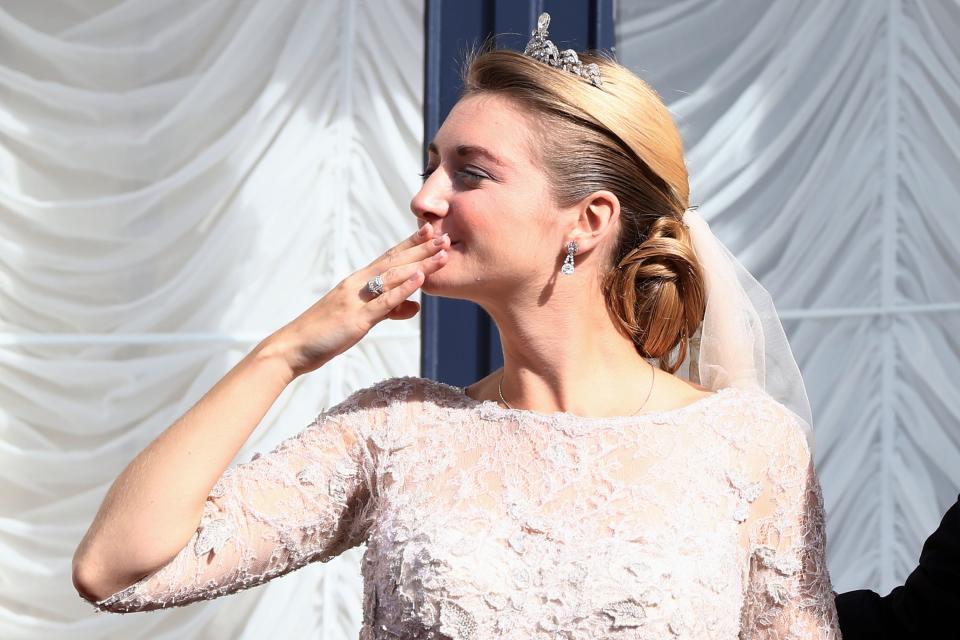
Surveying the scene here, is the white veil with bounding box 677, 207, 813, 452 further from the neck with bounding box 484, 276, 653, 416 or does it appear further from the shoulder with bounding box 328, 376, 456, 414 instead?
the shoulder with bounding box 328, 376, 456, 414

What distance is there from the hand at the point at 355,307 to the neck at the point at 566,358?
179 mm

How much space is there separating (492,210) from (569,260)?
0.18m

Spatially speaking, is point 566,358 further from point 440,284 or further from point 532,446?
point 440,284

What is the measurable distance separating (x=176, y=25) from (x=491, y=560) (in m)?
1.98

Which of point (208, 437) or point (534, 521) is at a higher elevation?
point (208, 437)

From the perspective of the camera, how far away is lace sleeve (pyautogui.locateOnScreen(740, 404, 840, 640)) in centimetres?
185

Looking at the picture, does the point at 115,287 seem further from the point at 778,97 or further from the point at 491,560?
the point at 778,97

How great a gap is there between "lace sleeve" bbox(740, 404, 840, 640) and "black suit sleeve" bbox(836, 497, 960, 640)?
0.12 metres

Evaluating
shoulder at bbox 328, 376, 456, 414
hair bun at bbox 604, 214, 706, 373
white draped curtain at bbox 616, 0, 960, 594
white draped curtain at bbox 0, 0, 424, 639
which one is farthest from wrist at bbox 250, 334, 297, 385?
white draped curtain at bbox 616, 0, 960, 594

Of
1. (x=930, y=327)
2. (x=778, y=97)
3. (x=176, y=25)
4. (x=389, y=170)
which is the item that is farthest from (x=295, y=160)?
(x=930, y=327)

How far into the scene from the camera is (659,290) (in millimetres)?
2080

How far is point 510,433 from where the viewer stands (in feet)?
6.39

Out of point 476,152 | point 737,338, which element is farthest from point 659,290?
point 476,152

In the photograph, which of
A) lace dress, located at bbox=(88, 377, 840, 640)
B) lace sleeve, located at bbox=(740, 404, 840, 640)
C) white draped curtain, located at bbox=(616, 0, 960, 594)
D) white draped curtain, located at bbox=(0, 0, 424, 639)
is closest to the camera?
lace dress, located at bbox=(88, 377, 840, 640)
